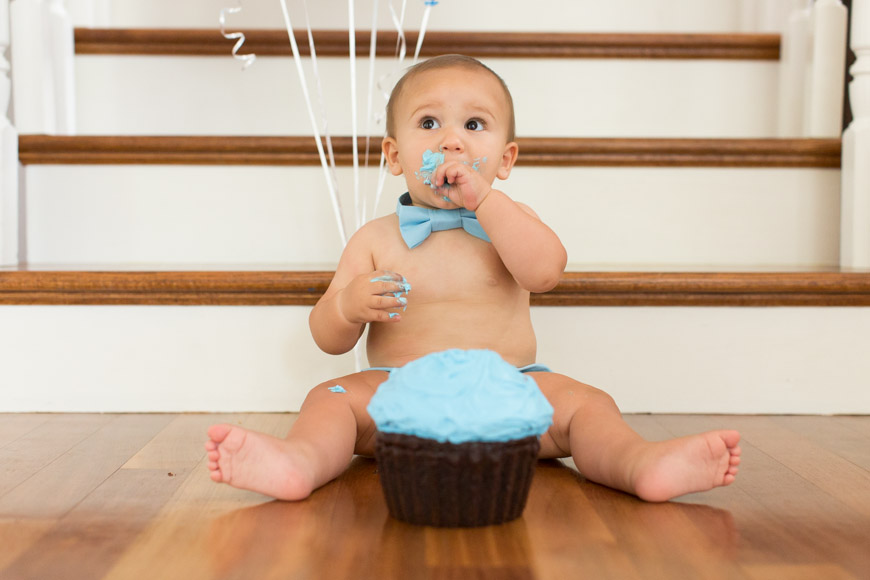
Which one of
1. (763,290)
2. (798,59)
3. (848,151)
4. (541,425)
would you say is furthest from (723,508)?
(798,59)

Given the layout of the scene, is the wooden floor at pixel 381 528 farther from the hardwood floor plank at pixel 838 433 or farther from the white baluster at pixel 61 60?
the white baluster at pixel 61 60

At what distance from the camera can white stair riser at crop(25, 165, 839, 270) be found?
5.37 feet

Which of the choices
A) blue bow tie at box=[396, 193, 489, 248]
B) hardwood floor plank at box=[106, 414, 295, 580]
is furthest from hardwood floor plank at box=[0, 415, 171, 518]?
blue bow tie at box=[396, 193, 489, 248]

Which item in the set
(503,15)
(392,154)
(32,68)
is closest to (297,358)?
(392,154)

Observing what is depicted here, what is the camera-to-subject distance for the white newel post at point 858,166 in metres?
1.58

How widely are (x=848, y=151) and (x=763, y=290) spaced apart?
45cm

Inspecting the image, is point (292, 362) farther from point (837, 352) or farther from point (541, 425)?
point (837, 352)

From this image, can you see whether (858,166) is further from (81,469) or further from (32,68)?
(32,68)

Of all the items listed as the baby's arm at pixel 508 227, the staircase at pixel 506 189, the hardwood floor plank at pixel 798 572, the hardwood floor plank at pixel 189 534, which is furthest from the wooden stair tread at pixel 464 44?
the hardwood floor plank at pixel 798 572

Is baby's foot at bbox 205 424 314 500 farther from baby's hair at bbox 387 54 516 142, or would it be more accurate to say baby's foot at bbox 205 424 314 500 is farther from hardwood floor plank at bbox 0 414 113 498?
baby's hair at bbox 387 54 516 142

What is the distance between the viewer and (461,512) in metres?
0.83

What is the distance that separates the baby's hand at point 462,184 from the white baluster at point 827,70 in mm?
1014

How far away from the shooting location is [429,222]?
120 cm

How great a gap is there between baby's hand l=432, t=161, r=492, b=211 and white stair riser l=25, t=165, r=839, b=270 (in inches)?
21.2
